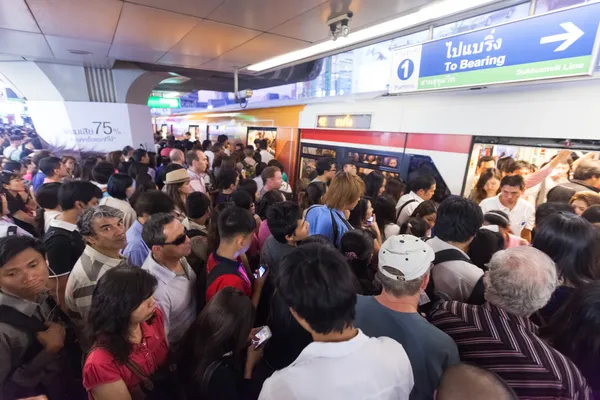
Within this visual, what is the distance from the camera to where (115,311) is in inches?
44.8

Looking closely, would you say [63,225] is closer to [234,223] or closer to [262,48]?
[234,223]

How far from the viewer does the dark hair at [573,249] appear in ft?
5.29

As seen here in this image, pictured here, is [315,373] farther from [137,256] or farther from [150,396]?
[137,256]

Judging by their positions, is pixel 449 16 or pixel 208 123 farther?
pixel 208 123

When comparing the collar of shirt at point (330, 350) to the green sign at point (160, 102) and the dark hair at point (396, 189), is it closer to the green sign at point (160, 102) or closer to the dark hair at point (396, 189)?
the dark hair at point (396, 189)

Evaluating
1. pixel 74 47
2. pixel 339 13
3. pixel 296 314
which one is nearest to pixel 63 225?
pixel 296 314

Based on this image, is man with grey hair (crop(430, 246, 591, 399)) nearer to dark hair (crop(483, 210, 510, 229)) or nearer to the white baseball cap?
the white baseball cap

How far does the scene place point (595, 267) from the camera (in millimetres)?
1646

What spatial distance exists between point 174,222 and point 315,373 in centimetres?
126

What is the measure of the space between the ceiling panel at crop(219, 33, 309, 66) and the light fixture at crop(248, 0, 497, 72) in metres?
0.18

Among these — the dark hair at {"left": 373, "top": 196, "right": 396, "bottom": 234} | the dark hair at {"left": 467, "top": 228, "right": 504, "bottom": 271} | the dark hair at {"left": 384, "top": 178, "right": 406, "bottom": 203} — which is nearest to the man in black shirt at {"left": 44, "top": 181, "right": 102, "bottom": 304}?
the dark hair at {"left": 373, "top": 196, "right": 396, "bottom": 234}

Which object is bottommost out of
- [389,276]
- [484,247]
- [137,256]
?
[137,256]

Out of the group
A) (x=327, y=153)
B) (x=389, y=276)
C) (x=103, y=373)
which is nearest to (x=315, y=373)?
(x=389, y=276)

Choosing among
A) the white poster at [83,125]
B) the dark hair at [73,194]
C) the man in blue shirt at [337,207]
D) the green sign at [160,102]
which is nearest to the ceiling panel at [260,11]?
the man in blue shirt at [337,207]
